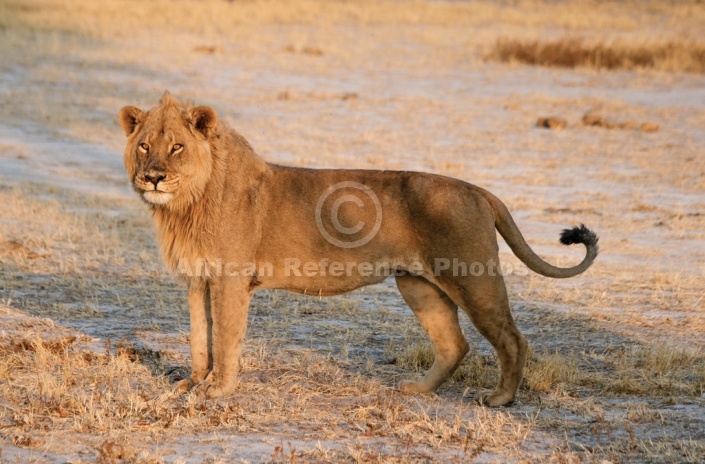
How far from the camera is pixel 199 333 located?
523 cm

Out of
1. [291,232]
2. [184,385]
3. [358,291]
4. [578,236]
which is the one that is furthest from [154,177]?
[358,291]

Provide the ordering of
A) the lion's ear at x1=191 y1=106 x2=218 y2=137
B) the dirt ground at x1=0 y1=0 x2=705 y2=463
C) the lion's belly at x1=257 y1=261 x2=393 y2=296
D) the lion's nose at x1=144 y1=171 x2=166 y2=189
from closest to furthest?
the dirt ground at x1=0 y1=0 x2=705 y2=463 → the lion's nose at x1=144 y1=171 x2=166 y2=189 → the lion's ear at x1=191 y1=106 x2=218 y2=137 → the lion's belly at x1=257 y1=261 x2=393 y2=296

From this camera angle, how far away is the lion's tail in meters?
5.05

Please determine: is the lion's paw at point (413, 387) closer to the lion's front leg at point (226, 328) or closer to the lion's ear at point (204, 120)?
the lion's front leg at point (226, 328)

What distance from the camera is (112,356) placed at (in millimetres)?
5441

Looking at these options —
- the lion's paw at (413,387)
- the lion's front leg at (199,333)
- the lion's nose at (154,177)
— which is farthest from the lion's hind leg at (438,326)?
the lion's nose at (154,177)

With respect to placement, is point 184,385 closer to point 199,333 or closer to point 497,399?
point 199,333

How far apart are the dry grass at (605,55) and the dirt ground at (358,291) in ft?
1.46

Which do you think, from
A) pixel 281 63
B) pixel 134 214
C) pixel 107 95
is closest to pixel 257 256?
pixel 134 214

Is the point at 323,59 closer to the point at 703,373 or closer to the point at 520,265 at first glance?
the point at 520,265

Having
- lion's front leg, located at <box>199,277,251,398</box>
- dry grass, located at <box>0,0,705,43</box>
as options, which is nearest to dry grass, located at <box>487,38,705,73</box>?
dry grass, located at <box>0,0,705,43</box>

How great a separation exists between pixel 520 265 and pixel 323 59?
11359 mm

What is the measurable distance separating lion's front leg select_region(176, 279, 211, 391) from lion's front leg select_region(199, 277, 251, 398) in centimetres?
16

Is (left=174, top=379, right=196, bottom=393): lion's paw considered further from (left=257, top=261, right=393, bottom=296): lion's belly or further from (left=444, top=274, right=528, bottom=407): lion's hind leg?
(left=444, top=274, right=528, bottom=407): lion's hind leg
